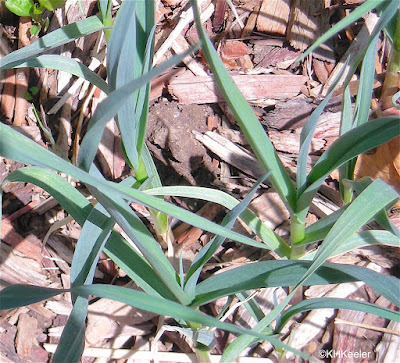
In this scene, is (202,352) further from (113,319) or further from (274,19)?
(274,19)

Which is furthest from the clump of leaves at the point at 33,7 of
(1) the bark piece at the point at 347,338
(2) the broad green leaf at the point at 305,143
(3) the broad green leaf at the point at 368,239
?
(1) the bark piece at the point at 347,338

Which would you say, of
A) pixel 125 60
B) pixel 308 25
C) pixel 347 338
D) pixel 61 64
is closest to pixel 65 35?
pixel 61 64

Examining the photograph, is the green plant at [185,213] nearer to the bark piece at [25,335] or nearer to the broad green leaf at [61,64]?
the broad green leaf at [61,64]

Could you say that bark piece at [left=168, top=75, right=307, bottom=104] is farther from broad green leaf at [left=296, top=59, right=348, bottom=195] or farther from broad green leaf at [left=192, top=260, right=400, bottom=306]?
broad green leaf at [left=192, top=260, right=400, bottom=306]

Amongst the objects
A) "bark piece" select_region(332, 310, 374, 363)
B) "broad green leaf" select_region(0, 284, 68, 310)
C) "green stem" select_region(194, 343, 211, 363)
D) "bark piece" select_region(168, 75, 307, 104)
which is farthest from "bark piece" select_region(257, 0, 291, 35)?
"broad green leaf" select_region(0, 284, 68, 310)

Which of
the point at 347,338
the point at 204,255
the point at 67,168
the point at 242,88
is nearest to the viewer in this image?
the point at 67,168
